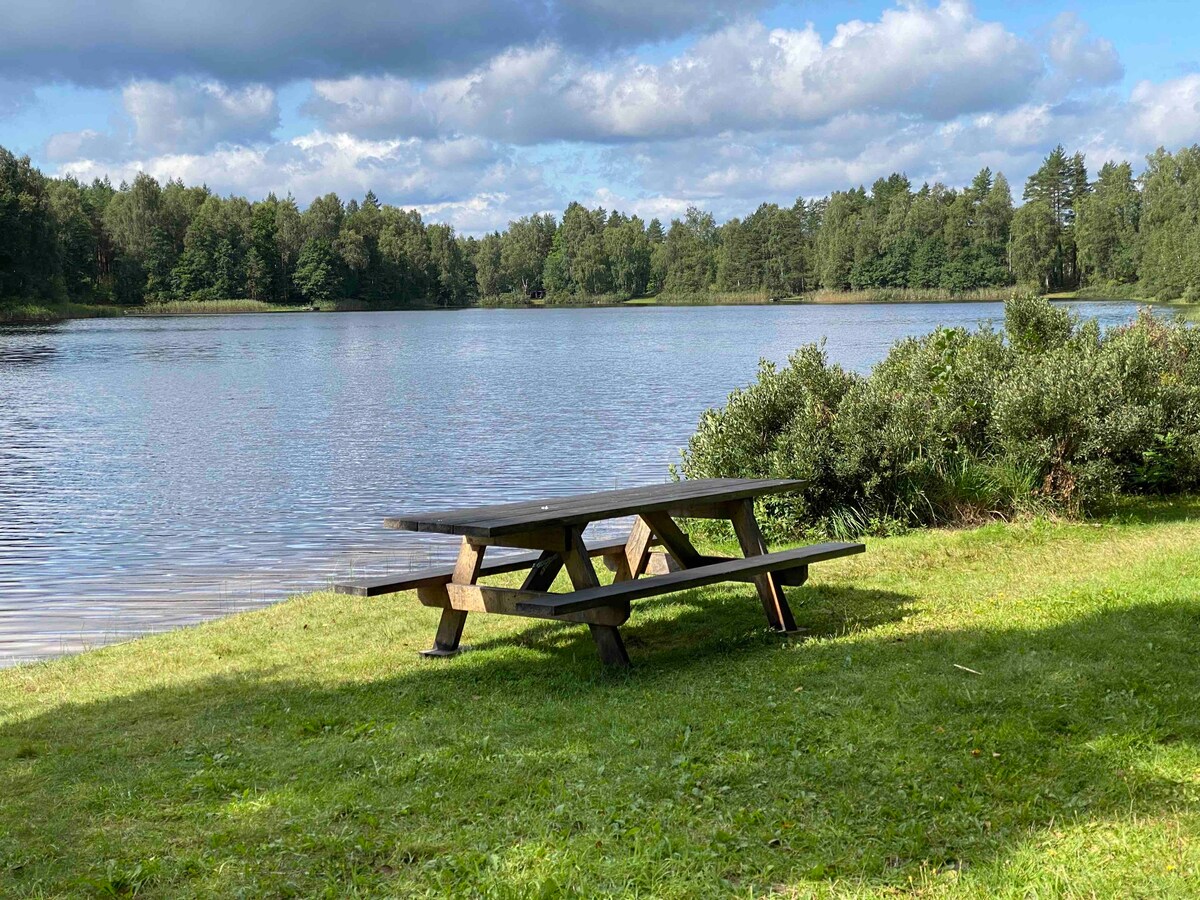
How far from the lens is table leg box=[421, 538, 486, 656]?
7582 millimetres

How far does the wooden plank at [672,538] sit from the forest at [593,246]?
89015mm

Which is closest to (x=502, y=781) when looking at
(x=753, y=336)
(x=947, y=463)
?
(x=947, y=463)

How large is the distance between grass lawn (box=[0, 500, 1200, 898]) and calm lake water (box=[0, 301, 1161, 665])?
433cm

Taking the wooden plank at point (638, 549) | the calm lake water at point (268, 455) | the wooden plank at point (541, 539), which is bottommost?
the calm lake water at point (268, 455)

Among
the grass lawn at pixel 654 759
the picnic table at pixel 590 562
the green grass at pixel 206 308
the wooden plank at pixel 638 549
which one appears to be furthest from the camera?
the green grass at pixel 206 308

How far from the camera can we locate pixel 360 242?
462 feet

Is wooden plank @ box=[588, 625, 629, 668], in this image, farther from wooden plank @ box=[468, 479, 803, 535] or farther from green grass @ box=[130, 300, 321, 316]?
green grass @ box=[130, 300, 321, 316]

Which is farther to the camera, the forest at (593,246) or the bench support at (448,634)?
the forest at (593,246)

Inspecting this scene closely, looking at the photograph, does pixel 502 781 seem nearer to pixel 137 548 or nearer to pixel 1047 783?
pixel 1047 783

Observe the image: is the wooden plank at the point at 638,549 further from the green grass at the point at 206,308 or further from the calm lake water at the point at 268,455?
the green grass at the point at 206,308

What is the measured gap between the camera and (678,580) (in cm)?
729

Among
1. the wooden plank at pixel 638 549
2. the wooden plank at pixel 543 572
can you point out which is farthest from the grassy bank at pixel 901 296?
the wooden plank at pixel 543 572

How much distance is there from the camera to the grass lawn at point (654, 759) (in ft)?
13.6

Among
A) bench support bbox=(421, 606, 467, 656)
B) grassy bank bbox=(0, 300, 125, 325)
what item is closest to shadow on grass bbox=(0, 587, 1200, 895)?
bench support bbox=(421, 606, 467, 656)
